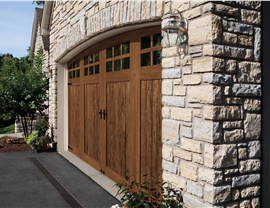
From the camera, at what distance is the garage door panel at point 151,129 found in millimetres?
4480

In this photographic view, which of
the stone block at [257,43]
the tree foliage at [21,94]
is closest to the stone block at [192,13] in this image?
the stone block at [257,43]

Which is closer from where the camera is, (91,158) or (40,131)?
(91,158)

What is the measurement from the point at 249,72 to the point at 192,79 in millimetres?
614

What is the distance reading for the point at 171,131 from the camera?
3.78 meters

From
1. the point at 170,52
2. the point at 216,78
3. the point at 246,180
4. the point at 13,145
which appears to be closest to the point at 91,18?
the point at 170,52

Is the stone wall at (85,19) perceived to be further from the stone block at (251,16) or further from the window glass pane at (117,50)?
the stone block at (251,16)

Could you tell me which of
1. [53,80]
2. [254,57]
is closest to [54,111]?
[53,80]

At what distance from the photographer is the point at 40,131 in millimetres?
9781

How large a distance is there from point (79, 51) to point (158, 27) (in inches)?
146

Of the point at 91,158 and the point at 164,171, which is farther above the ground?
the point at 164,171

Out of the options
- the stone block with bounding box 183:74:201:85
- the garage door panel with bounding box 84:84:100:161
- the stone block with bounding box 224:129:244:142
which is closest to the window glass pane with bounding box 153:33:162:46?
the stone block with bounding box 183:74:201:85

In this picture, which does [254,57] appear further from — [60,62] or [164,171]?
[60,62]

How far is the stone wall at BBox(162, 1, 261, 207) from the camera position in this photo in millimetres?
3191

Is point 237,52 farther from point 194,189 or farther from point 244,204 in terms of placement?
point 244,204
